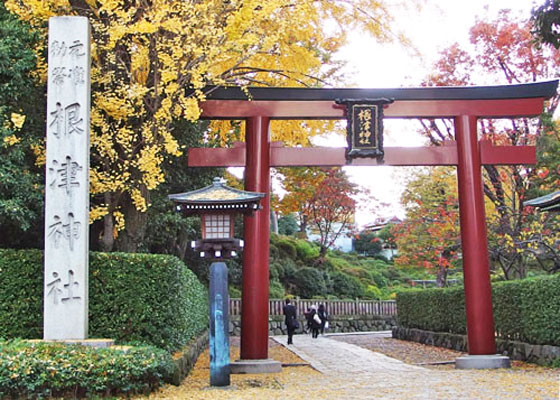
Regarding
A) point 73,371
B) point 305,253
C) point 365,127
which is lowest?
point 73,371

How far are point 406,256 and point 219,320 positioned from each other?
64.5 feet

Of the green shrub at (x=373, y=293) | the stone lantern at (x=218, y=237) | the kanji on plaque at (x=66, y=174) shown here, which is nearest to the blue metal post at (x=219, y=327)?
the stone lantern at (x=218, y=237)

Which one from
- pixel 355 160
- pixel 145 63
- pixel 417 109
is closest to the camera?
pixel 145 63

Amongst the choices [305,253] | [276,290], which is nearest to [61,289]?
[276,290]

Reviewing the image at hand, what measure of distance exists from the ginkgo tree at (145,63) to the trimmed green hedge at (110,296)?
1.67m

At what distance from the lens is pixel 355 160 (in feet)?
44.0

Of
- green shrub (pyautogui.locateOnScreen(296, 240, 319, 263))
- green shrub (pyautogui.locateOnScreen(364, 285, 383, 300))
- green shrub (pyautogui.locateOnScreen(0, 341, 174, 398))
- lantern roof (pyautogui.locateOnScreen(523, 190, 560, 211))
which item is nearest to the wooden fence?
green shrub (pyautogui.locateOnScreen(364, 285, 383, 300))

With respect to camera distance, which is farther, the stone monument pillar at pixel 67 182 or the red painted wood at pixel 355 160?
the red painted wood at pixel 355 160

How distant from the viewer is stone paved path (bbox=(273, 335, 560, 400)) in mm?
8703

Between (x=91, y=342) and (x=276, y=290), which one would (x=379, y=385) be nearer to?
(x=91, y=342)

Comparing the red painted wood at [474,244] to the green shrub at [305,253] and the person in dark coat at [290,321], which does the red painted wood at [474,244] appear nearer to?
the person in dark coat at [290,321]

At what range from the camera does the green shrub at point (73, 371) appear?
8.31m

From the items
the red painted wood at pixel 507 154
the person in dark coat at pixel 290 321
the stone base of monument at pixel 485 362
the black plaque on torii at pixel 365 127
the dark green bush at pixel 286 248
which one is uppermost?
the black plaque on torii at pixel 365 127

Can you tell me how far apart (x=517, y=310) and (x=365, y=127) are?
17.5 ft
